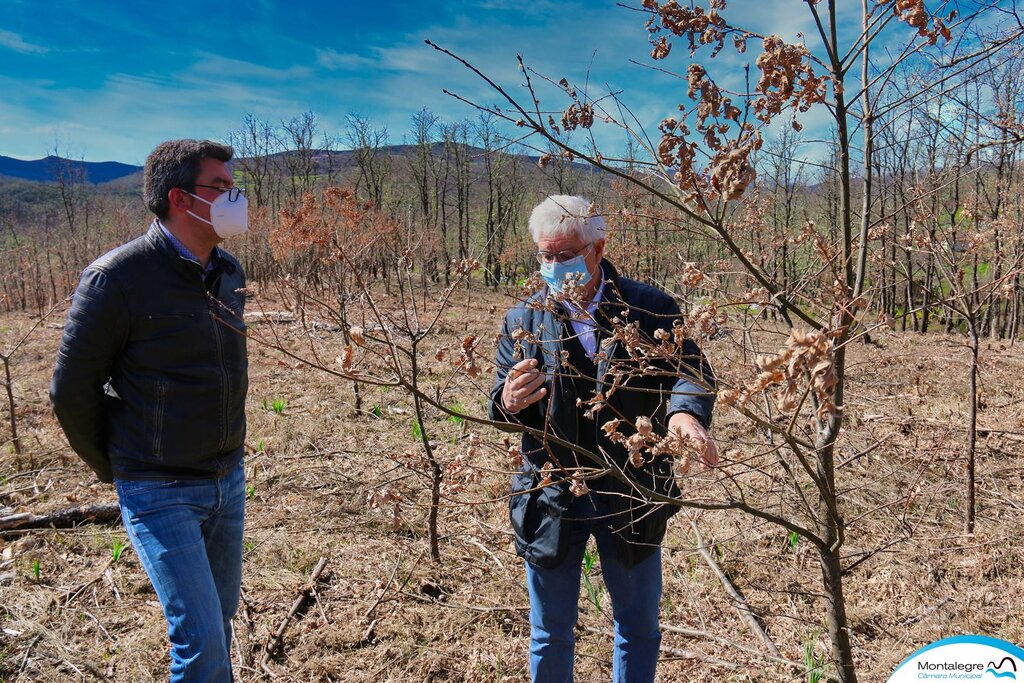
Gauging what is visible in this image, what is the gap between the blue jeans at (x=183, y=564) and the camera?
6.20ft

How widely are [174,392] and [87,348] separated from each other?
0.91 feet

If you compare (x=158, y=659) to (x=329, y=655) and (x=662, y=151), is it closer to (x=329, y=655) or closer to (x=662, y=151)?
(x=329, y=655)

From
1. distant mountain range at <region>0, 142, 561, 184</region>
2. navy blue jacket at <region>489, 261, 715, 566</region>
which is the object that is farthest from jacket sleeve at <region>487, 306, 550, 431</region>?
distant mountain range at <region>0, 142, 561, 184</region>

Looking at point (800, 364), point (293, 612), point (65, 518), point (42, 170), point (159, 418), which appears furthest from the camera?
point (42, 170)

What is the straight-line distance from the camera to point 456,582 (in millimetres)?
3787

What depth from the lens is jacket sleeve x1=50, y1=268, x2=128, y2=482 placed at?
192 cm

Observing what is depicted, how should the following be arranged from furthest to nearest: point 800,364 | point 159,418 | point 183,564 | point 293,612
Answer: point 293,612 < point 159,418 < point 183,564 < point 800,364

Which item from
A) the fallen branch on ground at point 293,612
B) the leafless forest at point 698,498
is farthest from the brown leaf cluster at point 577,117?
the fallen branch on ground at point 293,612

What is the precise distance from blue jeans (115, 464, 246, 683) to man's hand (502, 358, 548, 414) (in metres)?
1.11

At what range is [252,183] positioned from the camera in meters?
45.5

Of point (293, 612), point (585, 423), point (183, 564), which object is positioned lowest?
point (293, 612)

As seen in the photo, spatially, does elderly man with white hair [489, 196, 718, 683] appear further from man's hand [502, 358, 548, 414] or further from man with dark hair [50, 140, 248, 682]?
man with dark hair [50, 140, 248, 682]

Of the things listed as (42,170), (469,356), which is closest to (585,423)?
(469,356)

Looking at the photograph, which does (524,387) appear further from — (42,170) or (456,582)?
(42,170)
